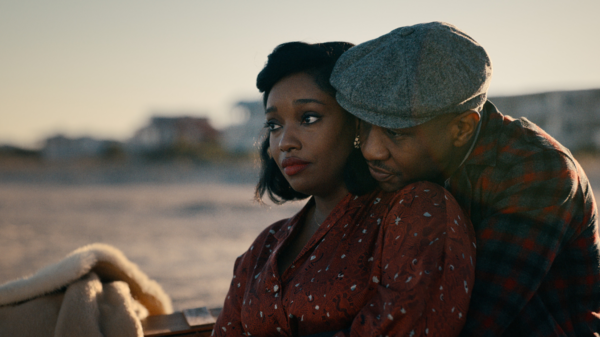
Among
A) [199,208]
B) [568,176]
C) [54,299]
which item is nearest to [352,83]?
[568,176]

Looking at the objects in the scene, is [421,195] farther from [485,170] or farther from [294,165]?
[294,165]

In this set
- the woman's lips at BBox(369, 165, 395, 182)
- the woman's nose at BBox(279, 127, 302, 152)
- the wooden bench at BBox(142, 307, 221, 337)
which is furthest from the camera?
the wooden bench at BBox(142, 307, 221, 337)

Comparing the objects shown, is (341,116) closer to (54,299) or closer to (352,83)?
(352,83)

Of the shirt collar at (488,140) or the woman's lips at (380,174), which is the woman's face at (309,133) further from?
the shirt collar at (488,140)

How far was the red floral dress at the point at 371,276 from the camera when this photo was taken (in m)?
1.32

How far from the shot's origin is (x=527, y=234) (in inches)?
58.4

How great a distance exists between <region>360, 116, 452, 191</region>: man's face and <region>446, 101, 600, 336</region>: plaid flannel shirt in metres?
0.14

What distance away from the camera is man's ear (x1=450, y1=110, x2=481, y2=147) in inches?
64.1

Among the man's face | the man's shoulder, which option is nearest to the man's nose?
the man's face

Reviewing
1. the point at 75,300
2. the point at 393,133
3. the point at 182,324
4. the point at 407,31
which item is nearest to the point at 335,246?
the point at 393,133

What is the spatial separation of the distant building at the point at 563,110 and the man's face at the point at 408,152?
104 ft

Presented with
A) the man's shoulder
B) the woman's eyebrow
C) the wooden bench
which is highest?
the woman's eyebrow

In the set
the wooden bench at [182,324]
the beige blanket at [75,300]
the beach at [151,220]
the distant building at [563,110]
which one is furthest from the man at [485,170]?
the distant building at [563,110]

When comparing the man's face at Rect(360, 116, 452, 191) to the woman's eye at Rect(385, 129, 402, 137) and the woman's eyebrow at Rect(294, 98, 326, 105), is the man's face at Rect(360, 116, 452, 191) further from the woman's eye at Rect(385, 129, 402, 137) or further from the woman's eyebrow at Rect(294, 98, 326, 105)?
the woman's eyebrow at Rect(294, 98, 326, 105)
